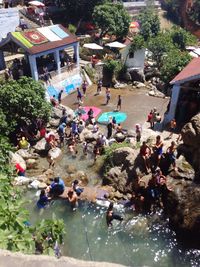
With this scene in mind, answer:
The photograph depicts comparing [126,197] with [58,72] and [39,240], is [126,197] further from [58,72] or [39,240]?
[58,72]

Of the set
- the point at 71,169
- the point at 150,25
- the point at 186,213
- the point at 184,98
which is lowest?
the point at 150,25

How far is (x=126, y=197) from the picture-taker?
16.2 meters

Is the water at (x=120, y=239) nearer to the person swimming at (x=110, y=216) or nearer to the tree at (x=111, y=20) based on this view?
the person swimming at (x=110, y=216)

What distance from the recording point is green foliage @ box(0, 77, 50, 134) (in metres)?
19.5

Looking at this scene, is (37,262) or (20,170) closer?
(37,262)

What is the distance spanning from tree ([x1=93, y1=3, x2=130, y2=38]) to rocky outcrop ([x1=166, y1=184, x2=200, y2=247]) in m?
29.7

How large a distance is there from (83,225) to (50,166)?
5.45 m

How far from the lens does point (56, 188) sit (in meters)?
16.0

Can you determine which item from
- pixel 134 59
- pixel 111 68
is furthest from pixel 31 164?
pixel 134 59

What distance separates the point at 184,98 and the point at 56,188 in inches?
429

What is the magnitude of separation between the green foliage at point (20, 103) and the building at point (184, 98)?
29.1 feet

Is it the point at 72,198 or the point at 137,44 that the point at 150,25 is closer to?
the point at 137,44

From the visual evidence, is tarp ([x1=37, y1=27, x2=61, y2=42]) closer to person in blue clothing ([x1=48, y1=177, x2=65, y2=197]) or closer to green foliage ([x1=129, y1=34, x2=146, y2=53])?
green foliage ([x1=129, y1=34, x2=146, y2=53])

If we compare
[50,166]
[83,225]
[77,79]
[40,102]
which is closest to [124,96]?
[77,79]
